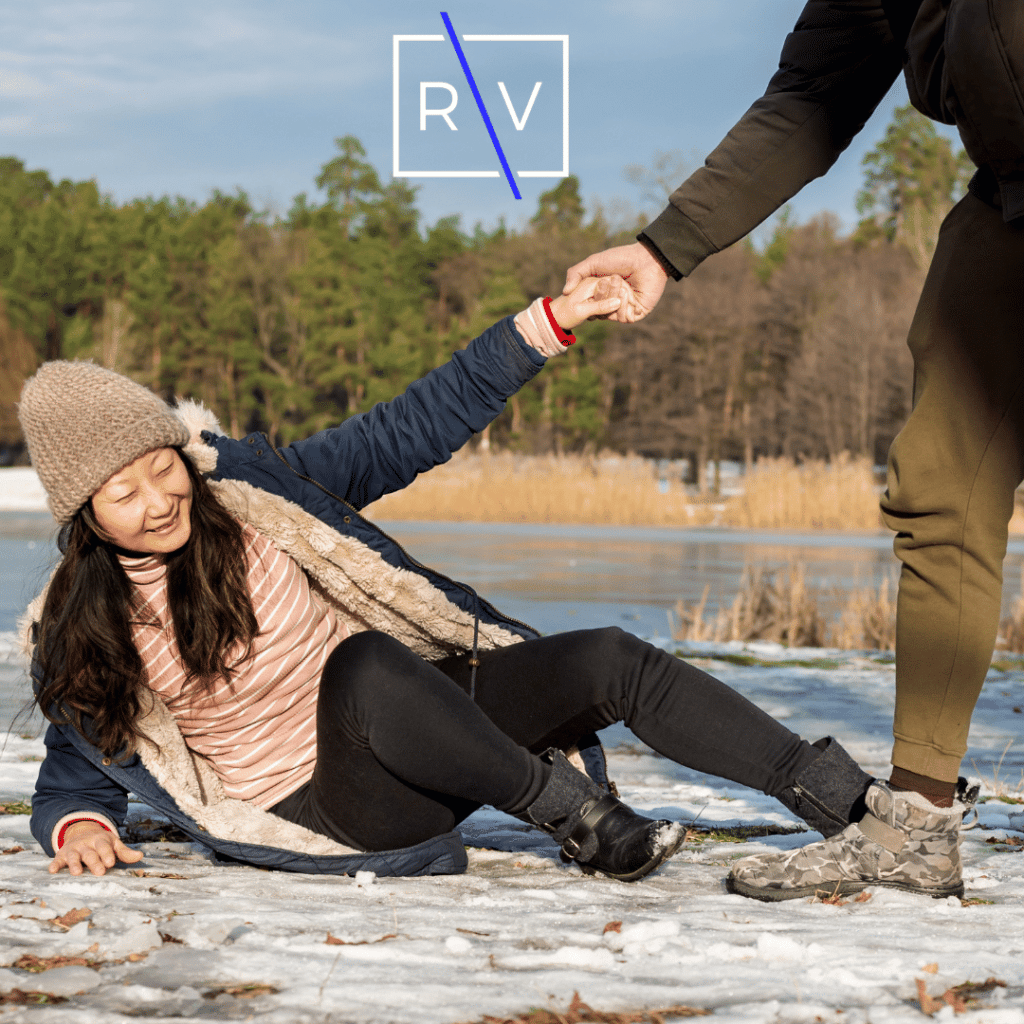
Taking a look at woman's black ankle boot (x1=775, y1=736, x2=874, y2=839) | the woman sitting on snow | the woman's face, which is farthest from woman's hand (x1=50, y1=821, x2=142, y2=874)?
woman's black ankle boot (x1=775, y1=736, x2=874, y2=839)

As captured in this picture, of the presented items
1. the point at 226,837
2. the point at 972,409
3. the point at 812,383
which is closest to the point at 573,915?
the point at 226,837

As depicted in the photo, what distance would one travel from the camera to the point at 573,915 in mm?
2014

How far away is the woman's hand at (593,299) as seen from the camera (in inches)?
104

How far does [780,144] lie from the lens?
2.46m

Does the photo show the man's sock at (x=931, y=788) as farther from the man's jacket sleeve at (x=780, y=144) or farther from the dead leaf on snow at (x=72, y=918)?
the dead leaf on snow at (x=72, y=918)

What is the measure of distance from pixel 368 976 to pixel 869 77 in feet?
6.13

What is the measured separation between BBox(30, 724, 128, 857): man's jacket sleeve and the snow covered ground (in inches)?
4.7

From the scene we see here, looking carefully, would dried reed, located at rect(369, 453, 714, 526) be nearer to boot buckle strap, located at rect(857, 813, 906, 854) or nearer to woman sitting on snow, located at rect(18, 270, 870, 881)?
woman sitting on snow, located at rect(18, 270, 870, 881)

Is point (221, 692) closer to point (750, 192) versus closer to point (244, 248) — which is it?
point (750, 192)

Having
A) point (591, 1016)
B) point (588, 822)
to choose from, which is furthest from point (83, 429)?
point (591, 1016)

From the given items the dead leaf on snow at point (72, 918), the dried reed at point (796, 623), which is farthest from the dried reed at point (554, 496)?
the dead leaf on snow at point (72, 918)

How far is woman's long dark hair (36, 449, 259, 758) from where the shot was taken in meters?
2.32

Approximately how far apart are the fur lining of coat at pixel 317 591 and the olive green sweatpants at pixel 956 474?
0.88 metres

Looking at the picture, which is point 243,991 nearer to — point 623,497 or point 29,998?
point 29,998
